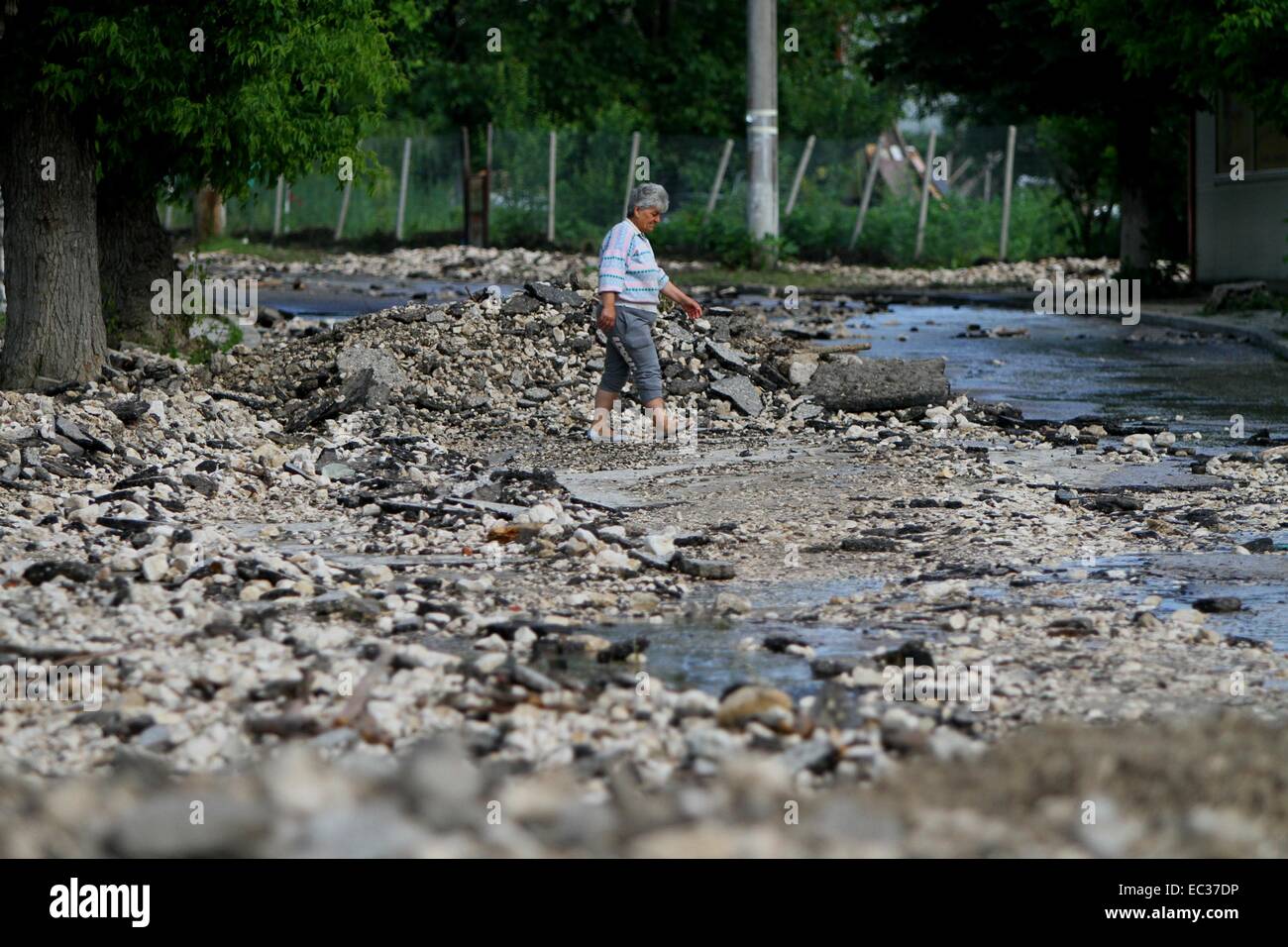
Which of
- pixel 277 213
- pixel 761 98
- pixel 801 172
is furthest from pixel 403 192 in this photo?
pixel 761 98

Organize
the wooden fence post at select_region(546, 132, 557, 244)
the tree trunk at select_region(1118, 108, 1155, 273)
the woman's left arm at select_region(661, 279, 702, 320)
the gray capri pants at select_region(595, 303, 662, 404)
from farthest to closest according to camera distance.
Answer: the wooden fence post at select_region(546, 132, 557, 244), the tree trunk at select_region(1118, 108, 1155, 273), the gray capri pants at select_region(595, 303, 662, 404), the woman's left arm at select_region(661, 279, 702, 320)

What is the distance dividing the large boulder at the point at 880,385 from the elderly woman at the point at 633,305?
150 cm

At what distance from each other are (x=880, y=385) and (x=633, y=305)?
2.24 metres

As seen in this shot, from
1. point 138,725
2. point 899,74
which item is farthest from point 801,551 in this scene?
point 899,74

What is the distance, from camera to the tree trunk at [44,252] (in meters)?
12.0

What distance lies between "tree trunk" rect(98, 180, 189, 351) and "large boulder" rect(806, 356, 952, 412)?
551 cm

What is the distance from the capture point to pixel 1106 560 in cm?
770

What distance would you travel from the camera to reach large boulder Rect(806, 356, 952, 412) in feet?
41.0

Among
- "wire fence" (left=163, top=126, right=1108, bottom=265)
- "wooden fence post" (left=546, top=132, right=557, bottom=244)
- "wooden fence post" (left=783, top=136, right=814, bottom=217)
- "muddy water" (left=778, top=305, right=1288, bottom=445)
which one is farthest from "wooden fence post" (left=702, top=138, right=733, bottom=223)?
"muddy water" (left=778, top=305, right=1288, bottom=445)

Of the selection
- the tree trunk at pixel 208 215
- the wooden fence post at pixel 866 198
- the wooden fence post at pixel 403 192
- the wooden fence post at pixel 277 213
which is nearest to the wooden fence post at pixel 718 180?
the wooden fence post at pixel 866 198

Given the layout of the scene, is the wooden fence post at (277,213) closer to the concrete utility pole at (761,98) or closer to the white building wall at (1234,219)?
the concrete utility pole at (761,98)

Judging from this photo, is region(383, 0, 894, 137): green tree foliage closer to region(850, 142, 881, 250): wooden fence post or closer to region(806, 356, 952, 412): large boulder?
region(850, 142, 881, 250): wooden fence post

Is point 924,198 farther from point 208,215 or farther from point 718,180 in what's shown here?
point 208,215
